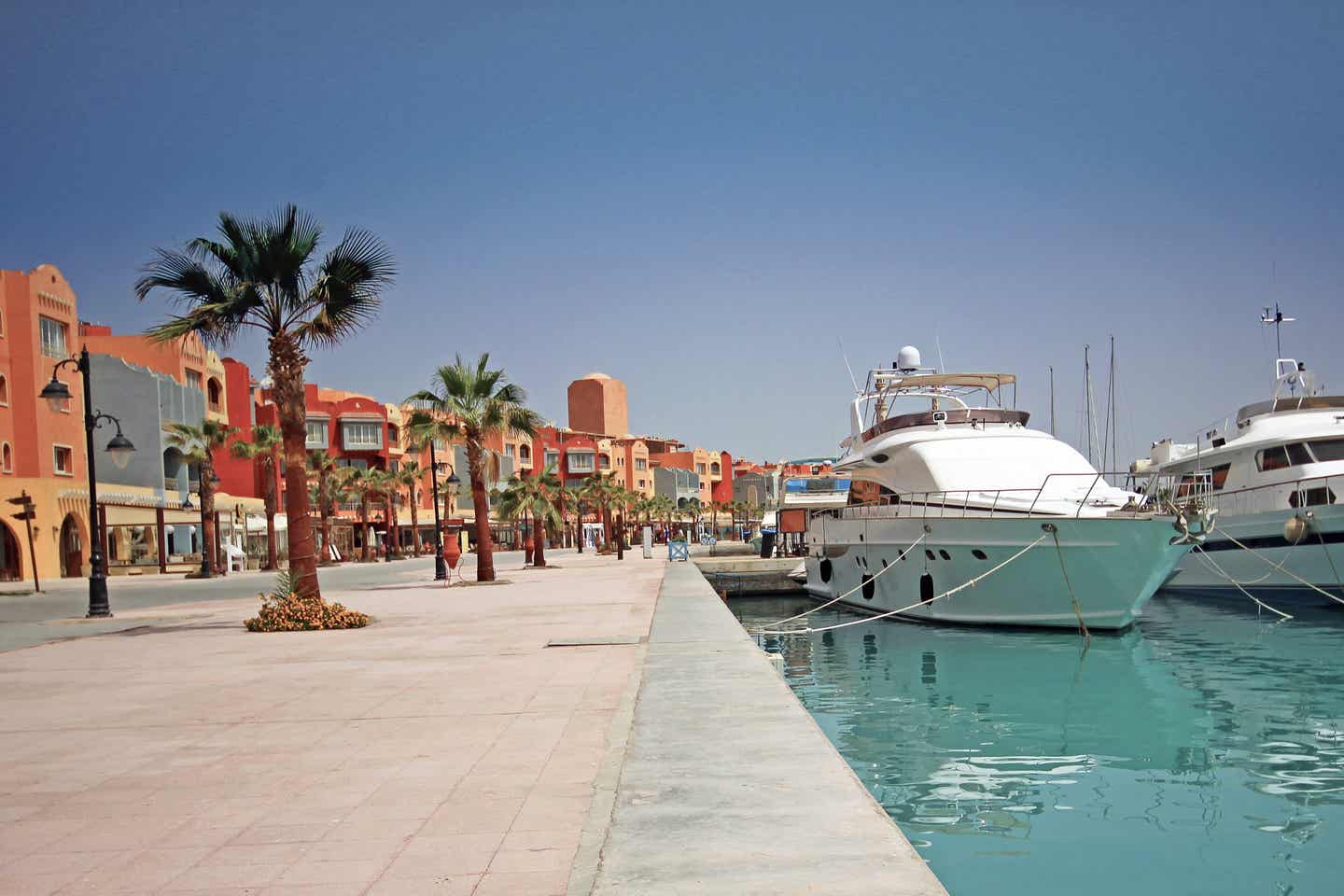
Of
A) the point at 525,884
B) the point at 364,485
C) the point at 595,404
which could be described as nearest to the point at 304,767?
the point at 525,884

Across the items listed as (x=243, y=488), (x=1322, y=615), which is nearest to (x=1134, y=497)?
(x=1322, y=615)

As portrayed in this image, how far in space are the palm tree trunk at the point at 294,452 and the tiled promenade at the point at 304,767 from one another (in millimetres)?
3622

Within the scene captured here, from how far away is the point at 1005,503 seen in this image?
2186 cm

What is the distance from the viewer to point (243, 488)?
2896 inches

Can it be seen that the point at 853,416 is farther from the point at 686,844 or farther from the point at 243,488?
the point at 243,488

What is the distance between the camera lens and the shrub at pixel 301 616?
702 inches

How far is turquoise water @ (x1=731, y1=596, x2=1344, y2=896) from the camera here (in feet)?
23.9

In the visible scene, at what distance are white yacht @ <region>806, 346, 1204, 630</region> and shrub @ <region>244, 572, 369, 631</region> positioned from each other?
11.7 m

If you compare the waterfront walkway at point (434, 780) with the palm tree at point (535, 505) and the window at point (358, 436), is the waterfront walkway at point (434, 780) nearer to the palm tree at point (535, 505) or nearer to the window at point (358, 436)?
the palm tree at point (535, 505)

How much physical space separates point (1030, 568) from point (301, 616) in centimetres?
1357

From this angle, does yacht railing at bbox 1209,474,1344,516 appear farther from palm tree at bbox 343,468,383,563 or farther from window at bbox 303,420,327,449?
window at bbox 303,420,327,449

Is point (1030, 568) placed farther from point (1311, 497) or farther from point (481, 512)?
point (481, 512)

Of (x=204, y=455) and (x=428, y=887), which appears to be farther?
(x=204, y=455)

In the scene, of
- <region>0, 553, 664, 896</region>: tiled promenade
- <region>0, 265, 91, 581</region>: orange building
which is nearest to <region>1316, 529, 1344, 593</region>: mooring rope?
<region>0, 553, 664, 896</region>: tiled promenade
